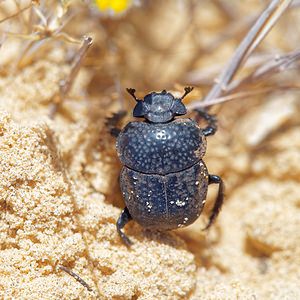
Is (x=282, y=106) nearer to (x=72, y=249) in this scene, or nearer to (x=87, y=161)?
(x=87, y=161)

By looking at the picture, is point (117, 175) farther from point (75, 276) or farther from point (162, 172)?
point (75, 276)

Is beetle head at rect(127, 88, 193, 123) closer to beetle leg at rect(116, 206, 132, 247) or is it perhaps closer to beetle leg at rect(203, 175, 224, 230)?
beetle leg at rect(203, 175, 224, 230)

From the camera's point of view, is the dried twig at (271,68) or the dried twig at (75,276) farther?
the dried twig at (271,68)

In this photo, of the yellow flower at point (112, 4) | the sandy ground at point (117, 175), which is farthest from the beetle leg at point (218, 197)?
the yellow flower at point (112, 4)

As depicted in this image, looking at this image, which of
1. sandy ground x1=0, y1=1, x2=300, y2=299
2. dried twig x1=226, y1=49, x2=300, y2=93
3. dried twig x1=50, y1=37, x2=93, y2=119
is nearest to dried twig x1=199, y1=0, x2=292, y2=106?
dried twig x1=226, y1=49, x2=300, y2=93

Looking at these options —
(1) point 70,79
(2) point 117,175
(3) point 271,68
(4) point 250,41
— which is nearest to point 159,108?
(2) point 117,175

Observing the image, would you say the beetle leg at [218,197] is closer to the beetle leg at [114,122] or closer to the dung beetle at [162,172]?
the dung beetle at [162,172]

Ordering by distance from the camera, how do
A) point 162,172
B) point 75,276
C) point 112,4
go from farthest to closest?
point 112,4 → point 162,172 → point 75,276
